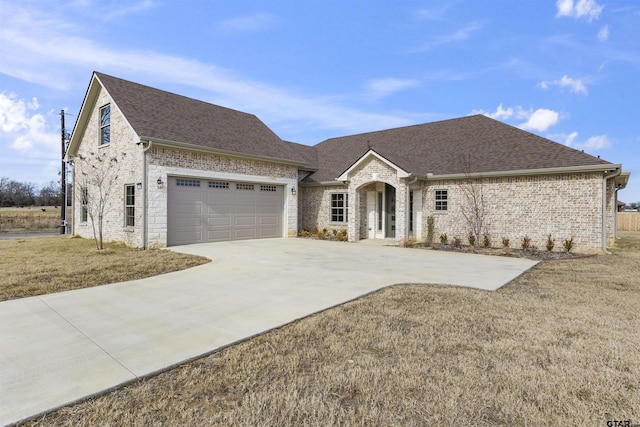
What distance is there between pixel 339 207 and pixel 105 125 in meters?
12.1

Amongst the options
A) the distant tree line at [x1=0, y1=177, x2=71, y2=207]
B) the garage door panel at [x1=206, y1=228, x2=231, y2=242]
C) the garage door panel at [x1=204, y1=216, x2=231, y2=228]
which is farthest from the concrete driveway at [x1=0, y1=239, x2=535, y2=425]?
the distant tree line at [x1=0, y1=177, x2=71, y2=207]

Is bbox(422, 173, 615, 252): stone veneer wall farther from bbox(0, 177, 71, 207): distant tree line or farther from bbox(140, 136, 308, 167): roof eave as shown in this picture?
bbox(0, 177, 71, 207): distant tree line

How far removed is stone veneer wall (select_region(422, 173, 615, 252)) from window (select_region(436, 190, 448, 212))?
0.68 ft

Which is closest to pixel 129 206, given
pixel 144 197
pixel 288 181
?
pixel 144 197

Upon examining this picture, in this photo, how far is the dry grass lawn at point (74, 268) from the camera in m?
6.70

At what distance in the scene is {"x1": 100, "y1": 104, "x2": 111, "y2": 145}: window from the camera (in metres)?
15.0

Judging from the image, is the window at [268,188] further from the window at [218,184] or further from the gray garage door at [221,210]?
the window at [218,184]

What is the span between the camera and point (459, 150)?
638 inches

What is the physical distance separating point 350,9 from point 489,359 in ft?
40.8

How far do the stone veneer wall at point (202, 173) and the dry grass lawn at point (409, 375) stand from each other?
10097 mm

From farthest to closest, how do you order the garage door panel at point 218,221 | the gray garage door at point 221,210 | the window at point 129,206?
the garage door panel at point 218,221
the gray garage door at point 221,210
the window at point 129,206

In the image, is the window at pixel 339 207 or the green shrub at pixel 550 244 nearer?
the green shrub at pixel 550 244

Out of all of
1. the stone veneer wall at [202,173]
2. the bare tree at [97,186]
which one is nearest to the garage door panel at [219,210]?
the stone veneer wall at [202,173]

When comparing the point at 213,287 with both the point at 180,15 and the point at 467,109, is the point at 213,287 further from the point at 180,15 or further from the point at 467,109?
the point at 467,109
